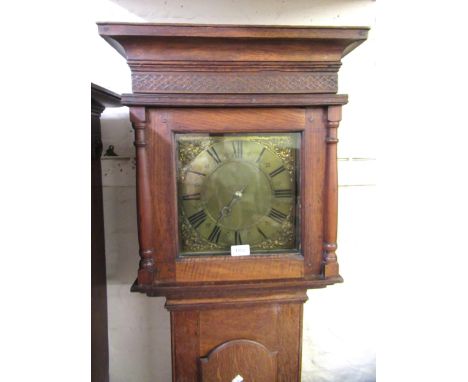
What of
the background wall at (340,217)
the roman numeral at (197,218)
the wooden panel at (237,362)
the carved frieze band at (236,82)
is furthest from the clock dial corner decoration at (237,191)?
the background wall at (340,217)

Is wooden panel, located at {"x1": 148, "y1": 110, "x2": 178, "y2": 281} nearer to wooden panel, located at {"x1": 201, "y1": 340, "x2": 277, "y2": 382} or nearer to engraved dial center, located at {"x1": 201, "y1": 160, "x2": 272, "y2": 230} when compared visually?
engraved dial center, located at {"x1": 201, "y1": 160, "x2": 272, "y2": 230}

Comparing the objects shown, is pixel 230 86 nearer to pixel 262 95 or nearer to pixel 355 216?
pixel 262 95

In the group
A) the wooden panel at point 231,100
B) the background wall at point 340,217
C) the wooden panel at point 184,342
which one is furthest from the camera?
the background wall at point 340,217

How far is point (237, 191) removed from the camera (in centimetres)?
85

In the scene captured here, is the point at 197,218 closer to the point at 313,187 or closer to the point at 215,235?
the point at 215,235

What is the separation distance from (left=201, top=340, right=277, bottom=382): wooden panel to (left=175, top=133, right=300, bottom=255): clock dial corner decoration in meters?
0.27

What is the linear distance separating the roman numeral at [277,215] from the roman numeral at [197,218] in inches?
7.0

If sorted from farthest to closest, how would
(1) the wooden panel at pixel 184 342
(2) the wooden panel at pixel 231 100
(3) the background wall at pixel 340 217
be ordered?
(3) the background wall at pixel 340 217 < (1) the wooden panel at pixel 184 342 < (2) the wooden panel at pixel 231 100

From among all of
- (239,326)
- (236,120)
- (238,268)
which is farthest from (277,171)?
(239,326)

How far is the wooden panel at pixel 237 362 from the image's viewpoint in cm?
88

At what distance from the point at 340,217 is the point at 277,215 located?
0.45 m

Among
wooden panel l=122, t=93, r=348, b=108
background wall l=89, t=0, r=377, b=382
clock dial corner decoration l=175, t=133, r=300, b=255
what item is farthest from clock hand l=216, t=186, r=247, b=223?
background wall l=89, t=0, r=377, b=382

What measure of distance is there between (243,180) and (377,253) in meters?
0.71

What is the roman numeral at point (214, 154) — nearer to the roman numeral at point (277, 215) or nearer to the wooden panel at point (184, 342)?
the roman numeral at point (277, 215)
